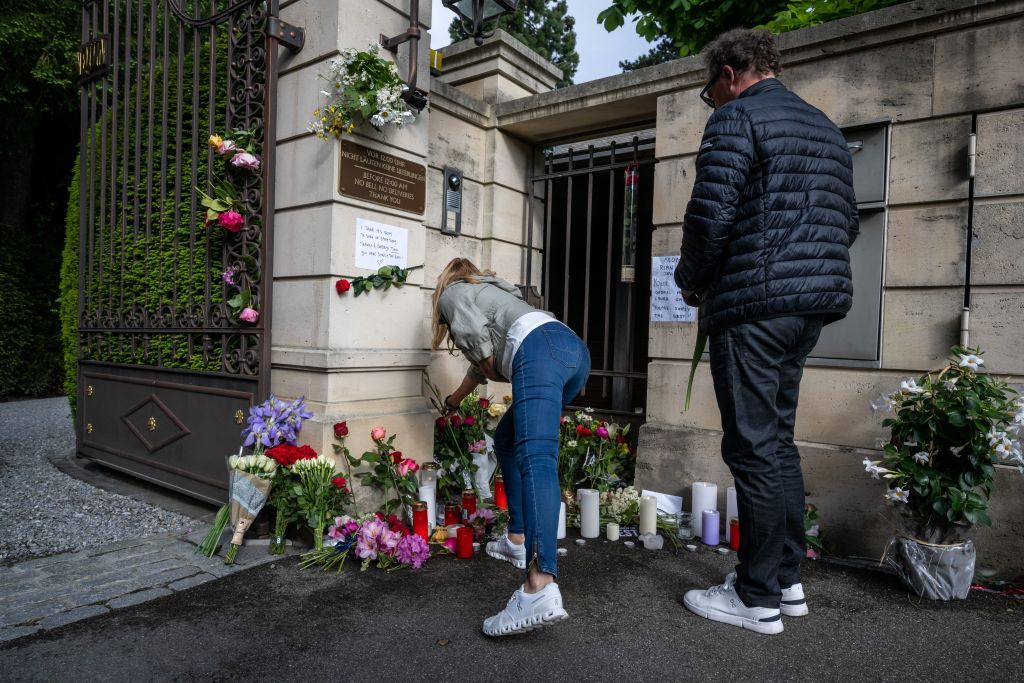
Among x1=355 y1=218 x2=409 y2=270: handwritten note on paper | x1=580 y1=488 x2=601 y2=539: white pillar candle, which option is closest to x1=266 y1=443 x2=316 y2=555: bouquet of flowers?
x1=355 y1=218 x2=409 y2=270: handwritten note on paper

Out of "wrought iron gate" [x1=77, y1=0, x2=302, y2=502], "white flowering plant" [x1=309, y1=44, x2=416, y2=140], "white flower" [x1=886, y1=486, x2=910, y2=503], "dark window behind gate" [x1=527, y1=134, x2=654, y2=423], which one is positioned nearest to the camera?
"white flower" [x1=886, y1=486, x2=910, y2=503]

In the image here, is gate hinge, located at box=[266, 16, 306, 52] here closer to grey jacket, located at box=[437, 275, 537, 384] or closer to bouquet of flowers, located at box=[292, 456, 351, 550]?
grey jacket, located at box=[437, 275, 537, 384]

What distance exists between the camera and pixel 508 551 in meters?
3.35

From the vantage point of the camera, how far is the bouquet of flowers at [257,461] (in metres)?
3.42

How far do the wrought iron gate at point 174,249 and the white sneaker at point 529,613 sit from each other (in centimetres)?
224

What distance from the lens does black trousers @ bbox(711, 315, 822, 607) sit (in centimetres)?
254

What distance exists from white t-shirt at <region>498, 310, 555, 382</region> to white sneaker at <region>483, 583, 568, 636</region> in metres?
0.90

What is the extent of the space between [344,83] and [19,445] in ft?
18.4

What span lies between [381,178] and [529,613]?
2714 millimetres

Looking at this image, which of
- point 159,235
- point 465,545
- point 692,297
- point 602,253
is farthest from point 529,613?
point 602,253

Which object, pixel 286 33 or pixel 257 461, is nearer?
pixel 257 461

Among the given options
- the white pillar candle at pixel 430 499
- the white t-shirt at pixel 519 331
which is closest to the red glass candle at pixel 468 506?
the white pillar candle at pixel 430 499

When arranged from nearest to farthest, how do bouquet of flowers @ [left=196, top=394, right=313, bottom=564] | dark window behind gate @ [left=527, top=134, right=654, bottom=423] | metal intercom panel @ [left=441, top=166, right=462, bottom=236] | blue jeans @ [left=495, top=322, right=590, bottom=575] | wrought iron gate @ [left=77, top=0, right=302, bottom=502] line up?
blue jeans @ [left=495, top=322, right=590, bottom=575], bouquet of flowers @ [left=196, top=394, right=313, bottom=564], wrought iron gate @ [left=77, top=0, right=302, bottom=502], metal intercom panel @ [left=441, top=166, right=462, bottom=236], dark window behind gate @ [left=527, top=134, right=654, bottom=423]

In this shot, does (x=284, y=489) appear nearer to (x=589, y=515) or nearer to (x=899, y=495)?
(x=589, y=515)
